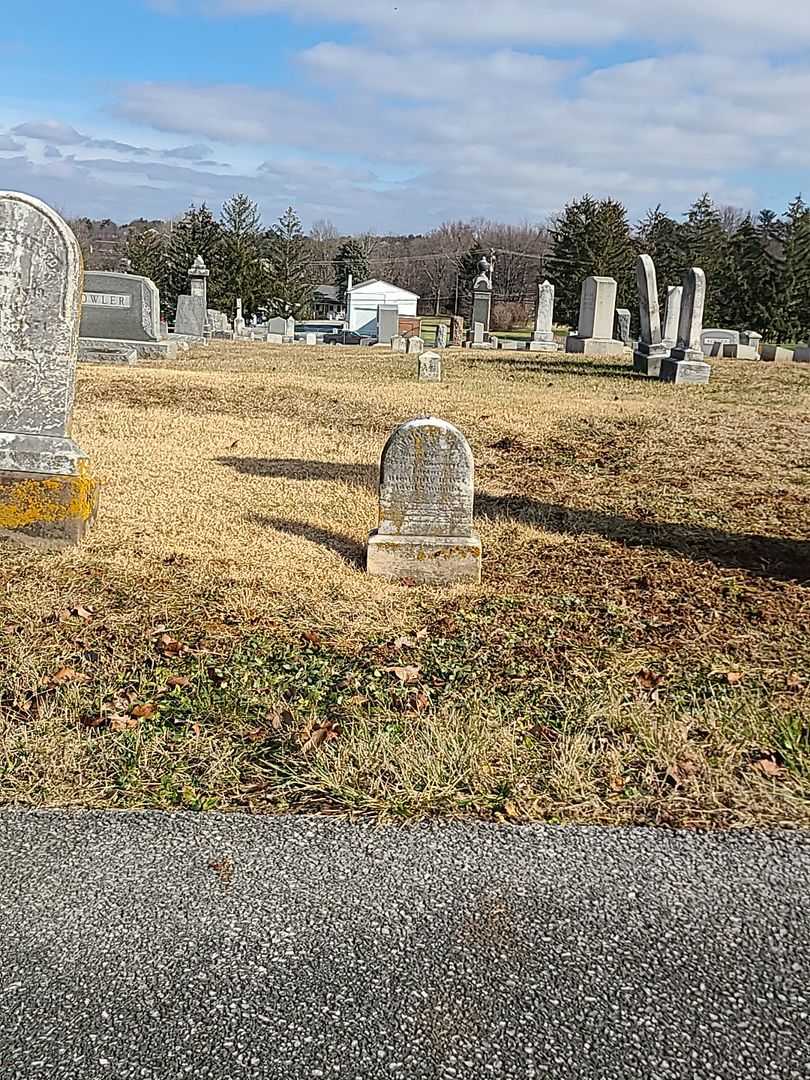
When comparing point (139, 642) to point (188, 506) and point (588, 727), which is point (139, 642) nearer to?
point (588, 727)

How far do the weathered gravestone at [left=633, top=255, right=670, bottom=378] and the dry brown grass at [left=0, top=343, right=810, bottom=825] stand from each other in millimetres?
9768

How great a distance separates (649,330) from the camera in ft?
66.5

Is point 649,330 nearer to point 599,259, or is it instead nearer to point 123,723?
point 123,723

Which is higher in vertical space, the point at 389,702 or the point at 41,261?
the point at 41,261

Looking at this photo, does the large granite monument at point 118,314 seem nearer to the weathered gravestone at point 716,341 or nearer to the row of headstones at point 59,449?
the row of headstones at point 59,449

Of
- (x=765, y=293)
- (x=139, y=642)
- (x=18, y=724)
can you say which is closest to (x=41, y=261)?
(x=139, y=642)

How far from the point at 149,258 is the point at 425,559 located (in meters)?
43.6

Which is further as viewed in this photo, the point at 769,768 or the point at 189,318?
the point at 189,318

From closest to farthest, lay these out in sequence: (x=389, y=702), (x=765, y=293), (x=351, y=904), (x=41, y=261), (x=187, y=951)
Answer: (x=187, y=951), (x=351, y=904), (x=389, y=702), (x=41, y=261), (x=765, y=293)

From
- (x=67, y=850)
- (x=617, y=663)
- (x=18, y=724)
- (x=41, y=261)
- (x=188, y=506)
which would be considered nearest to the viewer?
(x=67, y=850)

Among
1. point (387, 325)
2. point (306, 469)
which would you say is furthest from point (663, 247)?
point (306, 469)

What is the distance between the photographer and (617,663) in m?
4.76

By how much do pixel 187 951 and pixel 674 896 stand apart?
1437 mm

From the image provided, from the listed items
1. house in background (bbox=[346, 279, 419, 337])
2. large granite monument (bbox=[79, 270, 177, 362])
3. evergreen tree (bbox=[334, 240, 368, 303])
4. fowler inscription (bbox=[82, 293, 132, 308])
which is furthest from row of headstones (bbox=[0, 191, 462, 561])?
evergreen tree (bbox=[334, 240, 368, 303])
